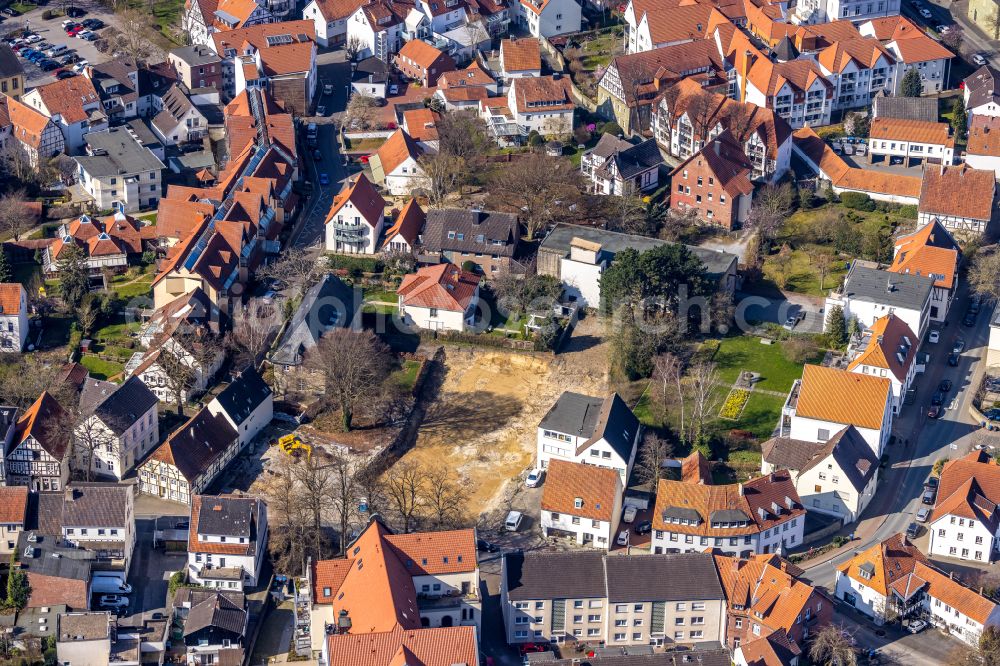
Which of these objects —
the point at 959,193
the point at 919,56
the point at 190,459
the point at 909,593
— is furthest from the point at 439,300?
the point at 919,56

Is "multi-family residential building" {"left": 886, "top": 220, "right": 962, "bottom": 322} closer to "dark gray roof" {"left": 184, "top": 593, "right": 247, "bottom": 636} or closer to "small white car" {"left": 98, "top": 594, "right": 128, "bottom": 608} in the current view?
"dark gray roof" {"left": 184, "top": 593, "right": 247, "bottom": 636}

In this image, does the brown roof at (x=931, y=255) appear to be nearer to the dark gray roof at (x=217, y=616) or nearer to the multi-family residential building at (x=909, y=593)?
the multi-family residential building at (x=909, y=593)

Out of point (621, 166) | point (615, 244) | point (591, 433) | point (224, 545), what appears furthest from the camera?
point (621, 166)

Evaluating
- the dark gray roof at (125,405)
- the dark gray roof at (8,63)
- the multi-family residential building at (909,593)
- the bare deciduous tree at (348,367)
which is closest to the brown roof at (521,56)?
the dark gray roof at (8,63)

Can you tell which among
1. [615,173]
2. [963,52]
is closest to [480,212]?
[615,173]

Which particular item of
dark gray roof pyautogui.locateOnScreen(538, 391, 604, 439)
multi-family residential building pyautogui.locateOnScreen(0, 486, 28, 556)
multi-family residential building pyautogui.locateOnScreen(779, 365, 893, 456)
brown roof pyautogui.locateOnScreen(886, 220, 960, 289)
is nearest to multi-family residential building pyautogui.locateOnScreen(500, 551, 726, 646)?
dark gray roof pyautogui.locateOnScreen(538, 391, 604, 439)

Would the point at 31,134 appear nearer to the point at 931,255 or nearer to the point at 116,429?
the point at 116,429
